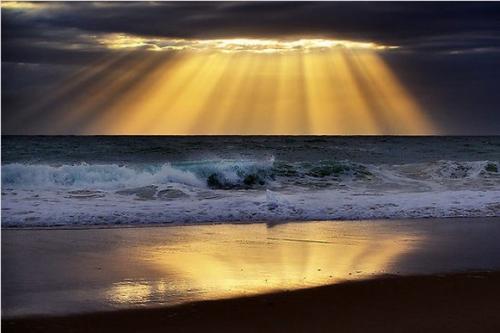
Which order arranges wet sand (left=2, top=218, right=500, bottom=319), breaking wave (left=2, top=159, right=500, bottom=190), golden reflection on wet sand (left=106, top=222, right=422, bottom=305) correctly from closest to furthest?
1. wet sand (left=2, top=218, right=500, bottom=319)
2. golden reflection on wet sand (left=106, top=222, right=422, bottom=305)
3. breaking wave (left=2, top=159, right=500, bottom=190)

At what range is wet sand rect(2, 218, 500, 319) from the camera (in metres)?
6.47

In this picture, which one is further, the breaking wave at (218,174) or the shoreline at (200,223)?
the breaking wave at (218,174)

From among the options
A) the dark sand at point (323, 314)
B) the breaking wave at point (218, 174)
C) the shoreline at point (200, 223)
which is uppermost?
the dark sand at point (323, 314)

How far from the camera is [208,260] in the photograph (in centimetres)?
812

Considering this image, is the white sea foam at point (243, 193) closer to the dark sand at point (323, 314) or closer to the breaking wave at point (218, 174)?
the breaking wave at point (218, 174)

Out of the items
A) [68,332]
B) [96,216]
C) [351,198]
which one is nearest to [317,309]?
[68,332]

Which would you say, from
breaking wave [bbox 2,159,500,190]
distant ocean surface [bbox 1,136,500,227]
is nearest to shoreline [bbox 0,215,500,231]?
distant ocean surface [bbox 1,136,500,227]

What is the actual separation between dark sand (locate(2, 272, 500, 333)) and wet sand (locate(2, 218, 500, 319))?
0.22 m

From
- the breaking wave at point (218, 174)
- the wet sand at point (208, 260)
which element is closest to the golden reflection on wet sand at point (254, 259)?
the wet sand at point (208, 260)

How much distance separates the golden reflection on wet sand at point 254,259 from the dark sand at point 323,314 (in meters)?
0.34

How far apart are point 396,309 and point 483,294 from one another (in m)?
1.13

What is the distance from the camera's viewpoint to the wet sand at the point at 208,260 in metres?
6.47

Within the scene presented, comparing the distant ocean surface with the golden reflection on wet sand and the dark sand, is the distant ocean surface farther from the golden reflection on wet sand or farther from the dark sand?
the dark sand

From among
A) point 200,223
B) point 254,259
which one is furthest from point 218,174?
point 254,259
